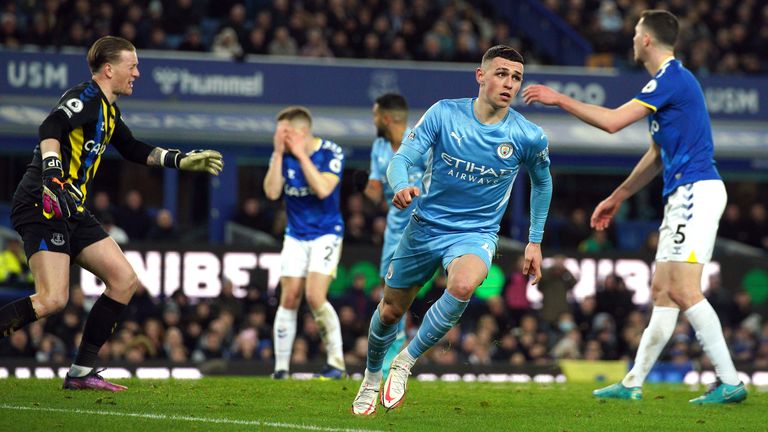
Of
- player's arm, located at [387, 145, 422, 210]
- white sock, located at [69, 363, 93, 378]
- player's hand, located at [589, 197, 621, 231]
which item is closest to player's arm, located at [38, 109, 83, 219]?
white sock, located at [69, 363, 93, 378]

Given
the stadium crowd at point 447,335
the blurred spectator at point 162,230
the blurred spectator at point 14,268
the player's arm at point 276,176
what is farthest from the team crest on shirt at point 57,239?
the blurred spectator at point 162,230

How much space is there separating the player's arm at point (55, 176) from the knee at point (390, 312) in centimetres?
220

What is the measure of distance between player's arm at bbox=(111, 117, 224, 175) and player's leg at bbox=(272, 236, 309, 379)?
116 inches

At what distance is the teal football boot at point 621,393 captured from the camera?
403 inches

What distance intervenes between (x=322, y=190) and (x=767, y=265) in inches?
451

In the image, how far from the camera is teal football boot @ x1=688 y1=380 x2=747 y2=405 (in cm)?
977

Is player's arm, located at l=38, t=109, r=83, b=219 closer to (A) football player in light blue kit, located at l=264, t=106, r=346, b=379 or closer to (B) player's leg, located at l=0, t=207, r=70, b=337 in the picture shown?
(B) player's leg, located at l=0, t=207, r=70, b=337

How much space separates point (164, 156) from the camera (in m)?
9.62

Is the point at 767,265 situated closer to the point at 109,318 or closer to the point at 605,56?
the point at 605,56

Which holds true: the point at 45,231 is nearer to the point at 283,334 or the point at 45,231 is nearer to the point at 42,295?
the point at 42,295

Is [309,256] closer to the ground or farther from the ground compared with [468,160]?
closer to the ground

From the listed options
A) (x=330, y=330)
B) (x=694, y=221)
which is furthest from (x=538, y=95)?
(x=330, y=330)

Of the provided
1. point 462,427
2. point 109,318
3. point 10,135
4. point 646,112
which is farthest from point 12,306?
point 10,135

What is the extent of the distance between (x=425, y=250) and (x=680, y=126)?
246 cm
